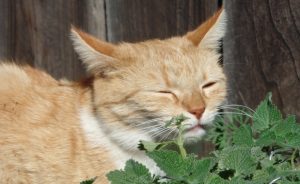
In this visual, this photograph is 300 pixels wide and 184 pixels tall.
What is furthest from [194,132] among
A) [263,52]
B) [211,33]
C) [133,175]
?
[133,175]

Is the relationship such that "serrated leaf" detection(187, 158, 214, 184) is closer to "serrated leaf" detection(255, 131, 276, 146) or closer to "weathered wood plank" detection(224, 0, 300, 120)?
"serrated leaf" detection(255, 131, 276, 146)

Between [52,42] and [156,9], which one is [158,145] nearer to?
[156,9]

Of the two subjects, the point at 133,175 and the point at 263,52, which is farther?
the point at 263,52

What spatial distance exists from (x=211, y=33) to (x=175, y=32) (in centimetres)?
79

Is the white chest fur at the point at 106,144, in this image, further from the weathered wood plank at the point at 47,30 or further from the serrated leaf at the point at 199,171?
the serrated leaf at the point at 199,171

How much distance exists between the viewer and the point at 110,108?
2.89m

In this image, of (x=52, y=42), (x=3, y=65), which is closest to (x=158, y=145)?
(x=3, y=65)

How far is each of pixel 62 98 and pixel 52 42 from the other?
42.6 inches

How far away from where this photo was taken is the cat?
2.81 meters

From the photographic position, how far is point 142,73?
2.91 m

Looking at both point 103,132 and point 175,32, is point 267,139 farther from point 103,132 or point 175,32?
point 175,32

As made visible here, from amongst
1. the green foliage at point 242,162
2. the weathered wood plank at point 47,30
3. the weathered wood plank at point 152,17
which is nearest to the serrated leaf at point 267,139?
the green foliage at point 242,162

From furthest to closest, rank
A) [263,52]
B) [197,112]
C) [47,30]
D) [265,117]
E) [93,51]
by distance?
[47,30] < [263,52] < [93,51] < [197,112] < [265,117]

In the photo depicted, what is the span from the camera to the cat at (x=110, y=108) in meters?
2.81
